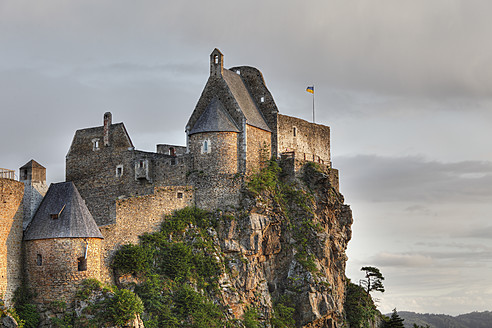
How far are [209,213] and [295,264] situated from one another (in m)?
8.79

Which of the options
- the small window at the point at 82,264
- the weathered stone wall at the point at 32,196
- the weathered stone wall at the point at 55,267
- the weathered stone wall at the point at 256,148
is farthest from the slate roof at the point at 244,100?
the weathered stone wall at the point at 55,267

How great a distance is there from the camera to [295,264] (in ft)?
202

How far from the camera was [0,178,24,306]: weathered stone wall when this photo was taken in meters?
46.7

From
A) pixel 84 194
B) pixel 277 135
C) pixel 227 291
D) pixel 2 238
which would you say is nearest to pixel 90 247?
pixel 2 238

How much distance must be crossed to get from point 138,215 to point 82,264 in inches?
273

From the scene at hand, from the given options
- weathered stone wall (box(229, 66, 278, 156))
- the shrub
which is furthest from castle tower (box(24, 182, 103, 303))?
weathered stone wall (box(229, 66, 278, 156))

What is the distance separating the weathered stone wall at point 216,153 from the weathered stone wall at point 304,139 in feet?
22.2

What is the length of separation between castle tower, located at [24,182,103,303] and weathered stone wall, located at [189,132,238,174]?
1329 centimetres

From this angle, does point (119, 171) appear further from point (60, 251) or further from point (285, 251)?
point (60, 251)

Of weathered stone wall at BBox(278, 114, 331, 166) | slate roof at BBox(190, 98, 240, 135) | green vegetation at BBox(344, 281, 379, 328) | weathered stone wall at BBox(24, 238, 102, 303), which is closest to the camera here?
weathered stone wall at BBox(24, 238, 102, 303)

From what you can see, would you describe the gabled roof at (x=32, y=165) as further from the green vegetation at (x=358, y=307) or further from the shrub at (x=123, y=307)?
the green vegetation at (x=358, y=307)

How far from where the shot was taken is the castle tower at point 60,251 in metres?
47.4

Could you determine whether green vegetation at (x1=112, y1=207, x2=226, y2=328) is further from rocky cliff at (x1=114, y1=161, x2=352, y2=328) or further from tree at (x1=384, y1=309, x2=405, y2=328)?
tree at (x1=384, y1=309, x2=405, y2=328)

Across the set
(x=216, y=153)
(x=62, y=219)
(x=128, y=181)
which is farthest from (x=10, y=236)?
(x=216, y=153)
